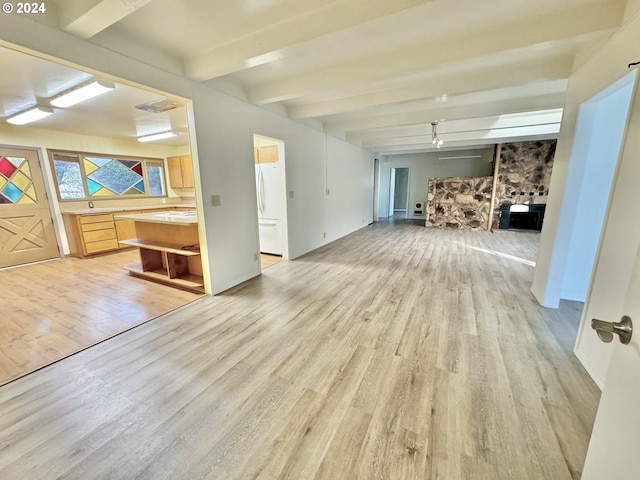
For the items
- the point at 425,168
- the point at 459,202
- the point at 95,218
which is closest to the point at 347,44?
the point at 95,218

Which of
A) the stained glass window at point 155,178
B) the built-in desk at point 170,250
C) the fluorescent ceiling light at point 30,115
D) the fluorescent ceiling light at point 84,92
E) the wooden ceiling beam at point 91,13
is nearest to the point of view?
the wooden ceiling beam at point 91,13

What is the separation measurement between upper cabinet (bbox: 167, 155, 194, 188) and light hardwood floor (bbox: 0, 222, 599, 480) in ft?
16.7

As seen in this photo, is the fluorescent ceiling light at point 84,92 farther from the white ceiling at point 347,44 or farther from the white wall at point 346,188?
the white wall at point 346,188

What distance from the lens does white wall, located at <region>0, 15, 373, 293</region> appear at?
2023mm

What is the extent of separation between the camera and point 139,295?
3309 millimetres

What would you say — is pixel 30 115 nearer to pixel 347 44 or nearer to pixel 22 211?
pixel 22 211

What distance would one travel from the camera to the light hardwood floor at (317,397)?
130 cm

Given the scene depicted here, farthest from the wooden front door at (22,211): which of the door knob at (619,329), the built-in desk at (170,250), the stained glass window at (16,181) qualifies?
the door knob at (619,329)

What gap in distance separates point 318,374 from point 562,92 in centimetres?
486

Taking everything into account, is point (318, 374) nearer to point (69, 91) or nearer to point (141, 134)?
point (69, 91)

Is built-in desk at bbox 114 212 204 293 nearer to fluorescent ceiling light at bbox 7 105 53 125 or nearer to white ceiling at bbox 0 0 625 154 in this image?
white ceiling at bbox 0 0 625 154

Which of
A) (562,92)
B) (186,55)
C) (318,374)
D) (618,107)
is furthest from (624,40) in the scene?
(186,55)

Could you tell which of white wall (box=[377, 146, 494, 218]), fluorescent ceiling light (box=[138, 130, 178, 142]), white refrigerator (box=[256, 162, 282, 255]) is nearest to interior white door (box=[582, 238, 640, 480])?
white refrigerator (box=[256, 162, 282, 255])

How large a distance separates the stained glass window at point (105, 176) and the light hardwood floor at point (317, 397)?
183 inches
